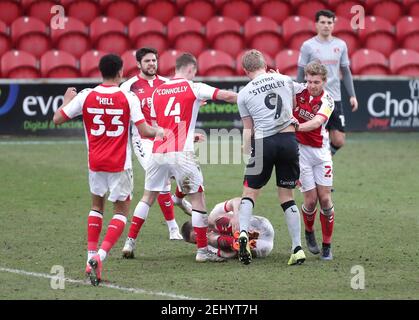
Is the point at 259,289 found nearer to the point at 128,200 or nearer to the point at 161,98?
the point at 128,200

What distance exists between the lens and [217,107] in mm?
19156

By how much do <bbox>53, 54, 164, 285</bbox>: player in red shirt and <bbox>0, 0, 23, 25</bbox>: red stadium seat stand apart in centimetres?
1239

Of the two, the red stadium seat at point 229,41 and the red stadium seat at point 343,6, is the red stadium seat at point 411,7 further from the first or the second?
the red stadium seat at point 229,41

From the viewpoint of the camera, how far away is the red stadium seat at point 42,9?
826 inches

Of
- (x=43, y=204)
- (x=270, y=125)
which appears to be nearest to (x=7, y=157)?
(x=43, y=204)

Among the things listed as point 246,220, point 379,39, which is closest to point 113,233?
point 246,220

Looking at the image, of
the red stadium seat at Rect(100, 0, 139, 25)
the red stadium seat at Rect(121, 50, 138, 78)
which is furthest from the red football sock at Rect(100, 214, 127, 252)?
the red stadium seat at Rect(100, 0, 139, 25)

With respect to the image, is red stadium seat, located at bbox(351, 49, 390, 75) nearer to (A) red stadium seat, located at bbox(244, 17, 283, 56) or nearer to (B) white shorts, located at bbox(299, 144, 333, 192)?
(A) red stadium seat, located at bbox(244, 17, 283, 56)

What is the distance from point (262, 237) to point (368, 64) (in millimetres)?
10891

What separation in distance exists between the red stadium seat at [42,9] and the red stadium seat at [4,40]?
734 millimetres

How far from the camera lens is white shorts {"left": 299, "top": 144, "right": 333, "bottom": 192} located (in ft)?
33.6

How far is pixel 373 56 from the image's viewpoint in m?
20.6

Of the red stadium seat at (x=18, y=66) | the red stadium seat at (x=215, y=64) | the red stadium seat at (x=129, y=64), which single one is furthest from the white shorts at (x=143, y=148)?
the red stadium seat at (x=18, y=66)

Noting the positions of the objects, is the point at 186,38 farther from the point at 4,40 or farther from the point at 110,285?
the point at 110,285
